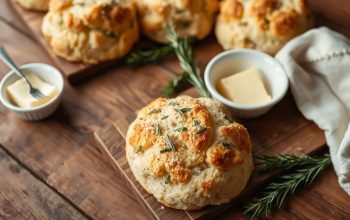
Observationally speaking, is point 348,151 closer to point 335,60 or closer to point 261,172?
point 261,172

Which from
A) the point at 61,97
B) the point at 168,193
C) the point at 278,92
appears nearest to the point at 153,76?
the point at 61,97

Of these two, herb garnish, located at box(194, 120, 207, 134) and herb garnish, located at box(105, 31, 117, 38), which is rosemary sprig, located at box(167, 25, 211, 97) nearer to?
herb garnish, located at box(105, 31, 117, 38)

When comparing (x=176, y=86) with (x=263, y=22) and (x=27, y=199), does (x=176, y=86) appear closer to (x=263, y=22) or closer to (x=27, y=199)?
(x=263, y=22)

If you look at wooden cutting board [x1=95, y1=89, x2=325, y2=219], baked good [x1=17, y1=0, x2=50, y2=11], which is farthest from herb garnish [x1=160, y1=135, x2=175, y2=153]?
baked good [x1=17, y1=0, x2=50, y2=11]

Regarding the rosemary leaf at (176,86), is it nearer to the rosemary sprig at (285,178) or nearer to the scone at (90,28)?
the scone at (90,28)

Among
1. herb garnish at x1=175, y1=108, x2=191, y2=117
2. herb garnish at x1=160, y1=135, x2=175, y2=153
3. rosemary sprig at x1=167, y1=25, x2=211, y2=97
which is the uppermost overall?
herb garnish at x1=175, y1=108, x2=191, y2=117

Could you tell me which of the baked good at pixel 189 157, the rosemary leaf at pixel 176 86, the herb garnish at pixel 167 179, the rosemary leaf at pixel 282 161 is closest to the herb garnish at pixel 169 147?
the baked good at pixel 189 157
